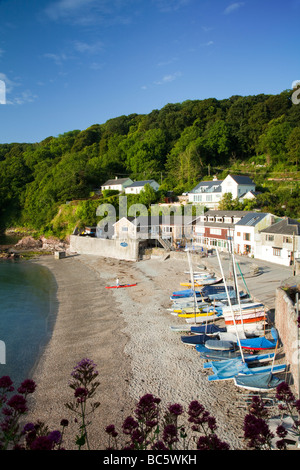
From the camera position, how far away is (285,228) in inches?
992

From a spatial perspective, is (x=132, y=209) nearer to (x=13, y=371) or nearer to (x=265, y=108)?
(x=265, y=108)

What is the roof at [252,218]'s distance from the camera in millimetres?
27781

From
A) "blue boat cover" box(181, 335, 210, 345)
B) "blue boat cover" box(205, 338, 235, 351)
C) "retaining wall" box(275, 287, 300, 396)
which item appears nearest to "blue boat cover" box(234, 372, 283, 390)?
"retaining wall" box(275, 287, 300, 396)

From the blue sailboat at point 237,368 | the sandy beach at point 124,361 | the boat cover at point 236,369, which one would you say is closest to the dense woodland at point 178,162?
the sandy beach at point 124,361

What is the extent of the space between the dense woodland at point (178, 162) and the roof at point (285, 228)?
6381mm

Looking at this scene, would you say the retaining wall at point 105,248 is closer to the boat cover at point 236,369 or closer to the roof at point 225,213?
the roof at point 225,213

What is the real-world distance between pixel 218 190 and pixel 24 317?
2880 centimetres

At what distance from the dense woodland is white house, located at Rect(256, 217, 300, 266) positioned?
6699 mm

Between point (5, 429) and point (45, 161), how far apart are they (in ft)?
242

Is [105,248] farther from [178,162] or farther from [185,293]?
[178,162]

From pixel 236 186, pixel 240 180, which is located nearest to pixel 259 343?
pixel 236 186

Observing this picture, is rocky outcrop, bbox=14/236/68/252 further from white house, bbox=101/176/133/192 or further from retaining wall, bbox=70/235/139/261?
white house, bbox=101/176/133/192

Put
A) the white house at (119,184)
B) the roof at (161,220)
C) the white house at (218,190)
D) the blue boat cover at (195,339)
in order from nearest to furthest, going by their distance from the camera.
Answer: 1. the blue boat cover at (195,339)
2. the roof at (161,220)
3. the white house at (218,190)
4. the white house at (119,184)

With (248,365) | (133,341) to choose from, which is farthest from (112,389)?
(248,365)
